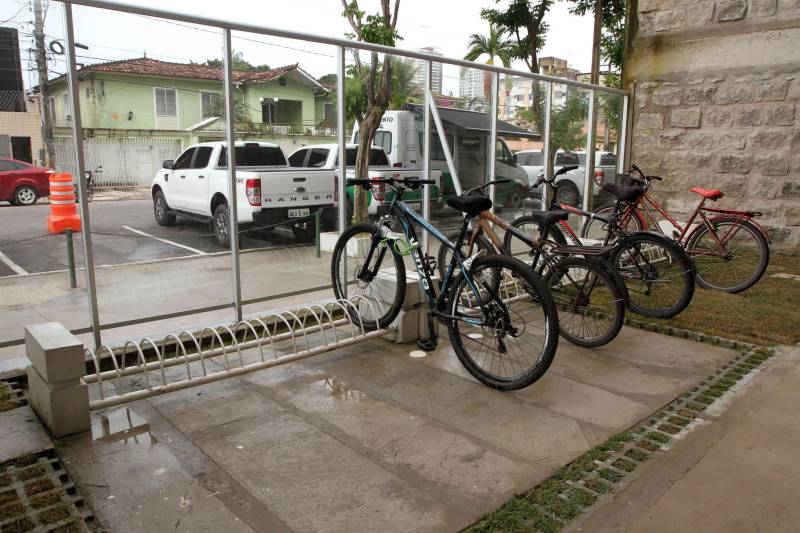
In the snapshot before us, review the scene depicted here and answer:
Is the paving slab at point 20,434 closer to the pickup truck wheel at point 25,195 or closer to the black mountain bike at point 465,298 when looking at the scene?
the pickup truck wheel at point 25,195

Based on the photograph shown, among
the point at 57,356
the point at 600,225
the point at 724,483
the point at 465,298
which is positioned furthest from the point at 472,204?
the point at 600,225

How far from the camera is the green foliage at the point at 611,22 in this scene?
1895cm

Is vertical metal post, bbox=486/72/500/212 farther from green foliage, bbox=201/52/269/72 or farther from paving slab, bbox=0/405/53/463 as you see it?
paving slab, bbox=0/405/53/463

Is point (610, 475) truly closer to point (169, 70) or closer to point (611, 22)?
point (169, 70)

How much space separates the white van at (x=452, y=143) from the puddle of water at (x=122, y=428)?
9.56ft

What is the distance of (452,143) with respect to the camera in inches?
237

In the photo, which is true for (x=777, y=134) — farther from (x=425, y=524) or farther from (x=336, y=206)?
(x=425, y=524)

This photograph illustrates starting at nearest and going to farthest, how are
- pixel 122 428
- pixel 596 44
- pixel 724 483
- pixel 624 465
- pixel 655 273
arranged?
pixel 724 483 → pixel 624 465 → pixel 122 428 → pixel 655 273 → pixel 596 44

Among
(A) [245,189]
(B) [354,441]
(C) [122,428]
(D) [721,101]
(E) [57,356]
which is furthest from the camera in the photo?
(D) [721,101]

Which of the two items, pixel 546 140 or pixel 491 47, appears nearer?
pixel 546 140

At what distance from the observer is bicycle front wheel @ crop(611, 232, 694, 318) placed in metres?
4.95

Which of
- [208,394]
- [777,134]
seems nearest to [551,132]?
[777,134]

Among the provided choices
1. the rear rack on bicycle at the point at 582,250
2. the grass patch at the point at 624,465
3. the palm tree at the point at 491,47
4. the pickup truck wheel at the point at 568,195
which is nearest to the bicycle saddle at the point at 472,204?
the rear rack on bicycle at the point at 582,250

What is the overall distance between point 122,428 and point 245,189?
2026 mm
